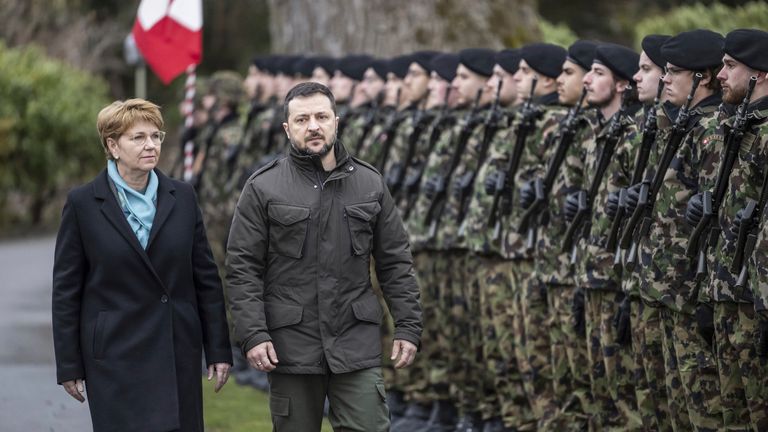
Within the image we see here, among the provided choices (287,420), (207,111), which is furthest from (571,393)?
(207,111)

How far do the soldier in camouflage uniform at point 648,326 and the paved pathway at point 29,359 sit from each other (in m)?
3.89

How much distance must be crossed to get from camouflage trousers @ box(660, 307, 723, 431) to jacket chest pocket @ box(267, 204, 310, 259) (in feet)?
5.80

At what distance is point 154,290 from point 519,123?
10.4 feet

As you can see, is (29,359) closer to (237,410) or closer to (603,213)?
(237,410)

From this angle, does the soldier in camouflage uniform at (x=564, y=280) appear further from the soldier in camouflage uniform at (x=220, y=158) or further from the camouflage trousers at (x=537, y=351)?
the soldier in camouflage uniform at (x=220, y=158)

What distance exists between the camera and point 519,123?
8.62m

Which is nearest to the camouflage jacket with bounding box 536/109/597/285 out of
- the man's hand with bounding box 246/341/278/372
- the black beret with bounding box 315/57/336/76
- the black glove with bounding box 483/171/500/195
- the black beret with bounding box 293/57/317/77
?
the black glove with bounding box 483/171/500/195

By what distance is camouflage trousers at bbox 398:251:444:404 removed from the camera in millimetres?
9891

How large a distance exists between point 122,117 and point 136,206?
1.23ft

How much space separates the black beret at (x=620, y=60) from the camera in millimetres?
7723

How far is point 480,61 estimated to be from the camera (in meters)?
9.52

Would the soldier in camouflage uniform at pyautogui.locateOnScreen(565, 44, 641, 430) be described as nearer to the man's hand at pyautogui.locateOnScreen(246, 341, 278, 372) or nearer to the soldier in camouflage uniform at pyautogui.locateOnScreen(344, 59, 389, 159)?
the man's hand at pyautogui.locateOnScreen(246, 341, 278, 372)

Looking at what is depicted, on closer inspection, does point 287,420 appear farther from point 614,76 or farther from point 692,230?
point 614,76

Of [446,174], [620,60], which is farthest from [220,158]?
[620,60]
